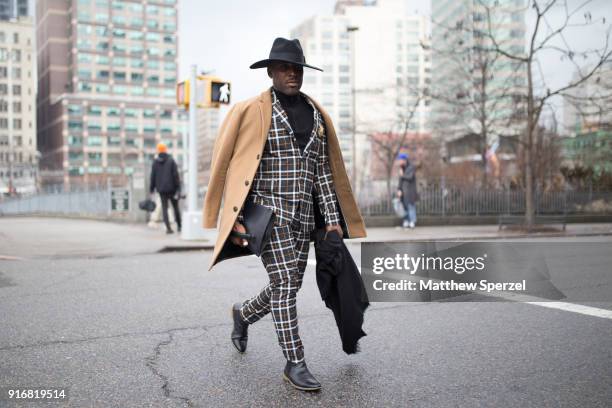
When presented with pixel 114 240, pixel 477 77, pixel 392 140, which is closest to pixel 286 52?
pixel 114 240

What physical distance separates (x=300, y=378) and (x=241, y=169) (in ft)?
4.34

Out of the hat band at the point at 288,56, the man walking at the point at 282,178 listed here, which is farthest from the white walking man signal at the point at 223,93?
the hat band at the point at 288,56

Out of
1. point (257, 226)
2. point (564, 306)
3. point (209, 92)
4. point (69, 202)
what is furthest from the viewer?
point (69, 202)

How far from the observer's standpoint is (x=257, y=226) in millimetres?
3564

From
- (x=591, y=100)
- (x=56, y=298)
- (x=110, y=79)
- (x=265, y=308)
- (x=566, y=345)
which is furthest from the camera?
(x=110, y=79)

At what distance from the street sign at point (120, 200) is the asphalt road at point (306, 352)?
538 inches

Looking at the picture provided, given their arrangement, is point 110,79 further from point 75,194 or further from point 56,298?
point 56,298

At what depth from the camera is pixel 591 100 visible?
1595 cm

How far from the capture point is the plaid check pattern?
142 inches

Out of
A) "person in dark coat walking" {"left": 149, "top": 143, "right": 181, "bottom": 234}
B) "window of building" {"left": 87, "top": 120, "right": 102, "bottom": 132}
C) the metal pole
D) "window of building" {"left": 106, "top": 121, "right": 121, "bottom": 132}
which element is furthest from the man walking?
"window of building" {"left": 106, "top": 121, "right": 121, "bottom": 132}

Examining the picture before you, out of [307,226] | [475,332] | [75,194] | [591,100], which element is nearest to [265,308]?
[307,226]

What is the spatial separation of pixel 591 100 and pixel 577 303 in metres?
11.9

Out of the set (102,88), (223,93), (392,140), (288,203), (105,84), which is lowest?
(288,203)

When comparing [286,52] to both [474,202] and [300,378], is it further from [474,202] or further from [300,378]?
[474,202]
